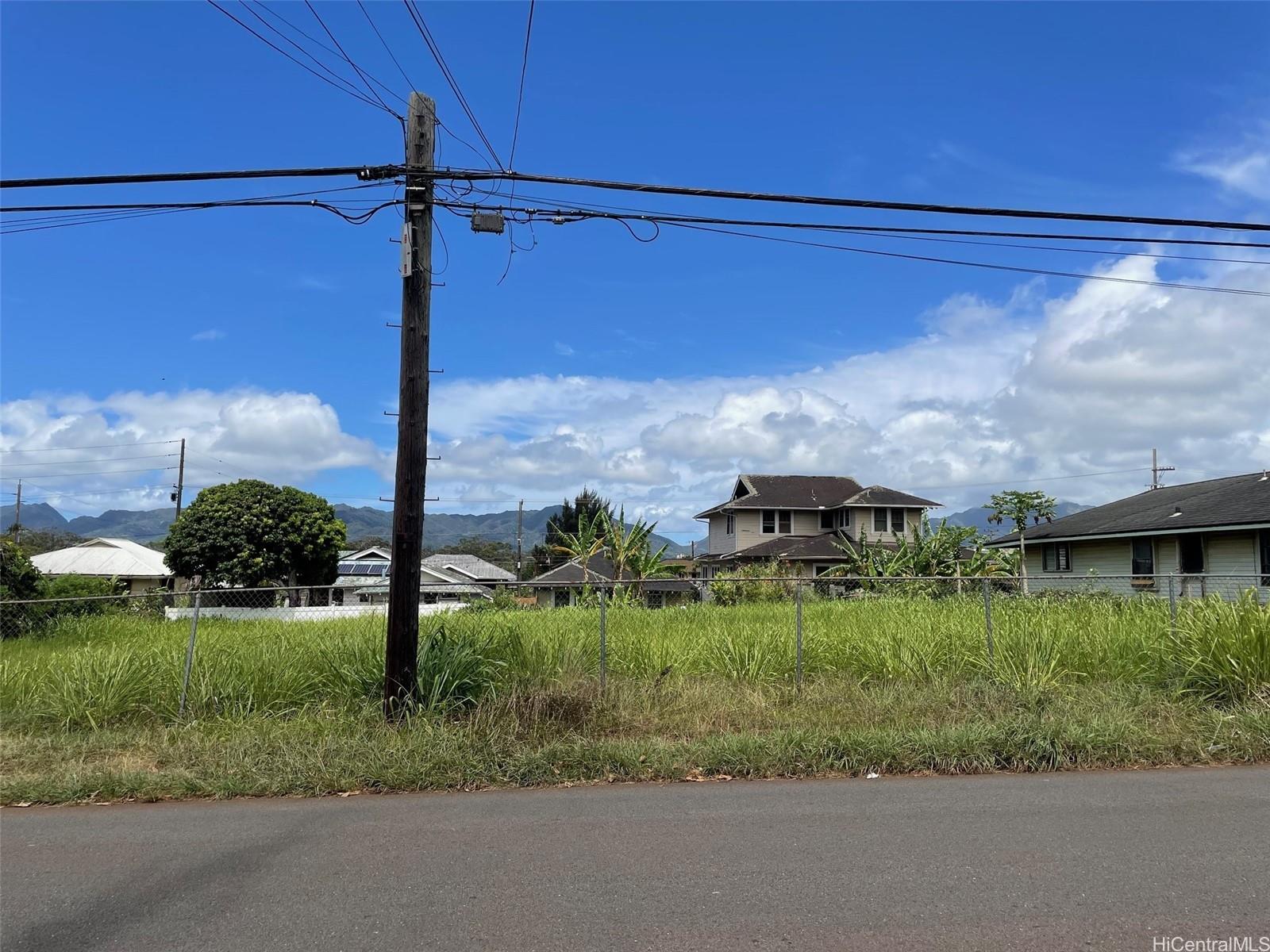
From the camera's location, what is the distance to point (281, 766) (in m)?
6.65

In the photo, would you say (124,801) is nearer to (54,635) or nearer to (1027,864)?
(1027,864)

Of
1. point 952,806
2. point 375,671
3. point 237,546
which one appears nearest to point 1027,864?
point 952,806

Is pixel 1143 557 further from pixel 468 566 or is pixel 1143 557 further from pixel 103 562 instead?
pixel 468 566

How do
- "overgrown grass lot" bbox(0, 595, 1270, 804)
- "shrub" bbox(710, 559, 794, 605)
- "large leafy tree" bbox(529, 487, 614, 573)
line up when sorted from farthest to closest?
"large leafy tree" bbox(529, 487, 614, 573) < "shrub" bbox(710, 559, 794, 605) < "overgrown grass lot" bbox(0, 595, 1270, 804)

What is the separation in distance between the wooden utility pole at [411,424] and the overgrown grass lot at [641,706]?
0.30 m

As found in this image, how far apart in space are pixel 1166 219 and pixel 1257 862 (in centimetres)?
660

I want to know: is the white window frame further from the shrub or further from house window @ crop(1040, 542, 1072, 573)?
the shrub

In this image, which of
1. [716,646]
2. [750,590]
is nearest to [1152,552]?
[750,590]

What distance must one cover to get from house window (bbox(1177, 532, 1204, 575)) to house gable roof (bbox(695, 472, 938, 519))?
44.5 feet

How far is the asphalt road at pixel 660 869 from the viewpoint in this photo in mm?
3891

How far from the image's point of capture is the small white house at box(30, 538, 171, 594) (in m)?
43.2

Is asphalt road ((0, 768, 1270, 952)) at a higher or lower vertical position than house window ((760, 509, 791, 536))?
lower

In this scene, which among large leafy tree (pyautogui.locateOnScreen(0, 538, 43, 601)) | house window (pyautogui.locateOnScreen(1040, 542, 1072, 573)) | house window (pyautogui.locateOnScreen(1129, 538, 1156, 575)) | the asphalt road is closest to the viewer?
the asphalt road

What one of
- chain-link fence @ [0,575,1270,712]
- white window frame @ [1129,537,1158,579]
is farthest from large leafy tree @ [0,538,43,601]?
white window frame @ [1129,537,1158,579]
